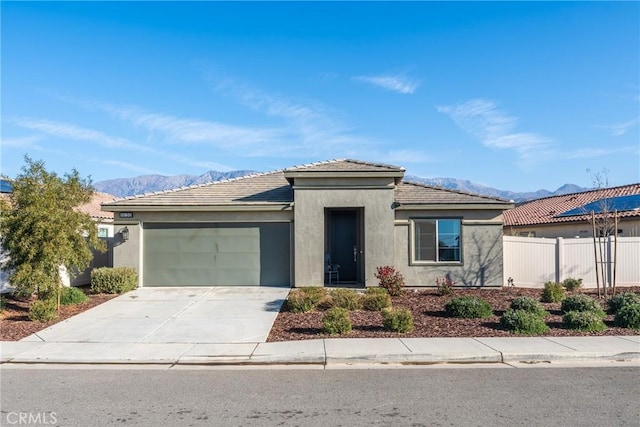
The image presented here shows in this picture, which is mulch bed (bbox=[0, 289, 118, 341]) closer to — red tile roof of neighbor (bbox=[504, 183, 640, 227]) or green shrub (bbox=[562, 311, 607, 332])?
green shrub (bbox=[562, 311, 607, 332])

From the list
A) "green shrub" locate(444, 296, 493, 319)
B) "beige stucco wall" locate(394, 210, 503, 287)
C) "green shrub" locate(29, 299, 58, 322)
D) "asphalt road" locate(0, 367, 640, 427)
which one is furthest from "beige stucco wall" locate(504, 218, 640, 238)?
"green shrub" locate(29, 299, 58, 322)

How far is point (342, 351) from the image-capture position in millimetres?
8633

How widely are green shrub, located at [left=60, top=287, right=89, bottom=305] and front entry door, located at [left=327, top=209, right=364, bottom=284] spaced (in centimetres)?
821

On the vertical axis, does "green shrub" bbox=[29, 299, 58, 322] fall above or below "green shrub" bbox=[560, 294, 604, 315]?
below

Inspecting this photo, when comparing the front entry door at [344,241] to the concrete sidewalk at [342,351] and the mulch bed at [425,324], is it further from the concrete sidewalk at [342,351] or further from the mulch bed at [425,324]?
the concrete sidewalk at [342,351]

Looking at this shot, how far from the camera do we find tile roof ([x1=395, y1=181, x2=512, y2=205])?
16.5 m

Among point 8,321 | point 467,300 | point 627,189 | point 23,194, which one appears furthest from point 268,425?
point 627,189

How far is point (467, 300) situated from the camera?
11719 millimetres

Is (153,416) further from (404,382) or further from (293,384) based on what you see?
(404,382)

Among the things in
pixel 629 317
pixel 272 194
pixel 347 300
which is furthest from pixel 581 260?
pixel 272 194

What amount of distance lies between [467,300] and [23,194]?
38.0 feet

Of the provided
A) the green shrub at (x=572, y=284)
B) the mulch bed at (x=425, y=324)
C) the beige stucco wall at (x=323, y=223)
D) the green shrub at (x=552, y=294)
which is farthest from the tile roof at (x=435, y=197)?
the mulch bed at (x=425, y=324)

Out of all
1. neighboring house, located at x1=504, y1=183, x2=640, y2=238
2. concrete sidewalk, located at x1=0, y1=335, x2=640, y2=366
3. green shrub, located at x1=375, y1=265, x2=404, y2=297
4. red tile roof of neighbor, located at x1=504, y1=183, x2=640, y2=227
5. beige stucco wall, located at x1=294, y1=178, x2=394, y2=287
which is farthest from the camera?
red tile roof of neighbor, located at x1=504, y1=183, x2=640, y2=227

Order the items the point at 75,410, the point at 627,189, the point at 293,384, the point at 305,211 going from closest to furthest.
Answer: the point at 75,410 < the point at 293,384 < the point at 305,211 < the point at 627,189
